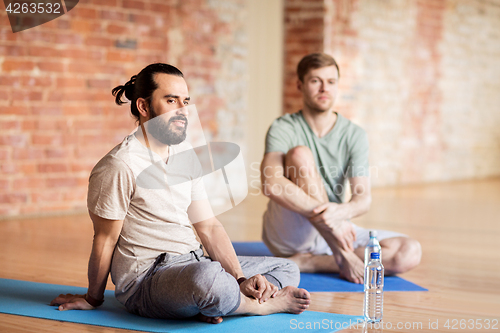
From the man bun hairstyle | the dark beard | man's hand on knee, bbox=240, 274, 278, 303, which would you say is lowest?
man's hand on knee, bbox=240, 274, 278, 303

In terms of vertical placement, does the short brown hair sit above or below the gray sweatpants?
above

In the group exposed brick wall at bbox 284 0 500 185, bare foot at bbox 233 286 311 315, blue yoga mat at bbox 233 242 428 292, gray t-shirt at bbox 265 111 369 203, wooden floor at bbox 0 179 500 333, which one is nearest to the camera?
bare foot at bbox 233 286 311 315

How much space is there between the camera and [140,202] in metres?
1.82

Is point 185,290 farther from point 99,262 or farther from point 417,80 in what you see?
point 417,80

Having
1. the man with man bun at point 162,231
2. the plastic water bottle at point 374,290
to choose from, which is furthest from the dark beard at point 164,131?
the plastic water bottle at point 374,290

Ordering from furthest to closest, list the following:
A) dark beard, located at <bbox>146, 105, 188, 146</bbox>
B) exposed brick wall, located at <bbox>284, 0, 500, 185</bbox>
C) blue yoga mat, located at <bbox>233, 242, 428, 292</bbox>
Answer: exposed brick wall, located at <bbox>284, 0, 500, 185</bbox>, blue yoga mat, located at <bbox>233, 242, 428, 292</bbox>, dark beard, located at <bbox>146, 105, 188, 146</bbox>

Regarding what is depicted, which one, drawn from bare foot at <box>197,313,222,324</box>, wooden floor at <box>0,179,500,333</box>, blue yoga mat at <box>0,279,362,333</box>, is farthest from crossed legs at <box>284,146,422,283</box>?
bare foot at <box>197,313,222,324</box>

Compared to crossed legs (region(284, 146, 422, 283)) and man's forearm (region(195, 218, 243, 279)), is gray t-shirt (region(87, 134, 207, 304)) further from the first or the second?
crossed legs (region(284, 146, 422, 283))

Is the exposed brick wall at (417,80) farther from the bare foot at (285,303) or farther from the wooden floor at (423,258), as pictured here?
the bare foot at (285,303)

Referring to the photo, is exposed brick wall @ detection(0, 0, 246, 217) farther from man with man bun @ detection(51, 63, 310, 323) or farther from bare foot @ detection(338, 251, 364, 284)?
bare foot @ detection(338, 251, 364, 284)

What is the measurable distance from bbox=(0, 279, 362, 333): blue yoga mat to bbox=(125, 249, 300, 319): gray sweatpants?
0.13ft

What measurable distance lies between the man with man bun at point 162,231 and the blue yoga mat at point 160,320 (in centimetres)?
Answer: 3

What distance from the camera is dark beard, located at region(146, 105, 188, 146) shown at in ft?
5.95

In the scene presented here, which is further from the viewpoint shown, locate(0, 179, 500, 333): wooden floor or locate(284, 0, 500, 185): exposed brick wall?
locate(284, 0, 500, 185): exposed brick wall
